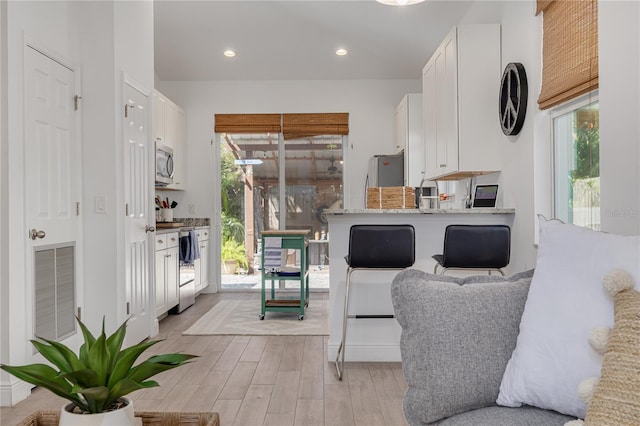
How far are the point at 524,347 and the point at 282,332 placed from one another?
316 cm

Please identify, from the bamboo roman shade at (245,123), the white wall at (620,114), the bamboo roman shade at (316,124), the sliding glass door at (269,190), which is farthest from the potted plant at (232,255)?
the white wall at (620,114)

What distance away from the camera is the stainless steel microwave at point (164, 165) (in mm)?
5240

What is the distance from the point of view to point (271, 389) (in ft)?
9.61

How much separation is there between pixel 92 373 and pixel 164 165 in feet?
15.4

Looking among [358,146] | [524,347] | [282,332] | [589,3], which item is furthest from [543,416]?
[358,146]

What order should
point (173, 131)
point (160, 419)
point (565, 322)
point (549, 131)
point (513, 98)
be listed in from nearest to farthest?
point (160, 419)
point (565, 322)
point (549, 131)
point (513, 98)
point (173, 131)

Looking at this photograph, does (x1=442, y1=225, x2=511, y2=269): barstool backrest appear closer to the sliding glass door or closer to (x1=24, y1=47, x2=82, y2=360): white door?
(x1=24, y1=47, x2=82, y2=360): white door

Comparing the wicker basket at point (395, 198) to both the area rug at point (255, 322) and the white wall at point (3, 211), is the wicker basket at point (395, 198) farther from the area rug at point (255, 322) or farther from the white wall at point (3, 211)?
the white wall at point (3, 211)

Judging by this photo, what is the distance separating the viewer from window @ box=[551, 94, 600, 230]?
270 centimetres

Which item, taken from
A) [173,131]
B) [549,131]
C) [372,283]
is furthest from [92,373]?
[173,131]

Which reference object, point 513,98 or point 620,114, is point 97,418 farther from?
point 513,98

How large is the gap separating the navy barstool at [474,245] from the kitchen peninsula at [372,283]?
1.54 ft

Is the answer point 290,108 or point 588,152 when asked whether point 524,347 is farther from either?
point 290,108

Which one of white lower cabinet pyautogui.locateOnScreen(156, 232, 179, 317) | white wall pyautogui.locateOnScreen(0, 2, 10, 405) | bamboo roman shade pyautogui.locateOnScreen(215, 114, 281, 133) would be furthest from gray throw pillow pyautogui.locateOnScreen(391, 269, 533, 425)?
bamboo roman shade pyautogui.locateOnScreen(215, 114, 281, 133)
